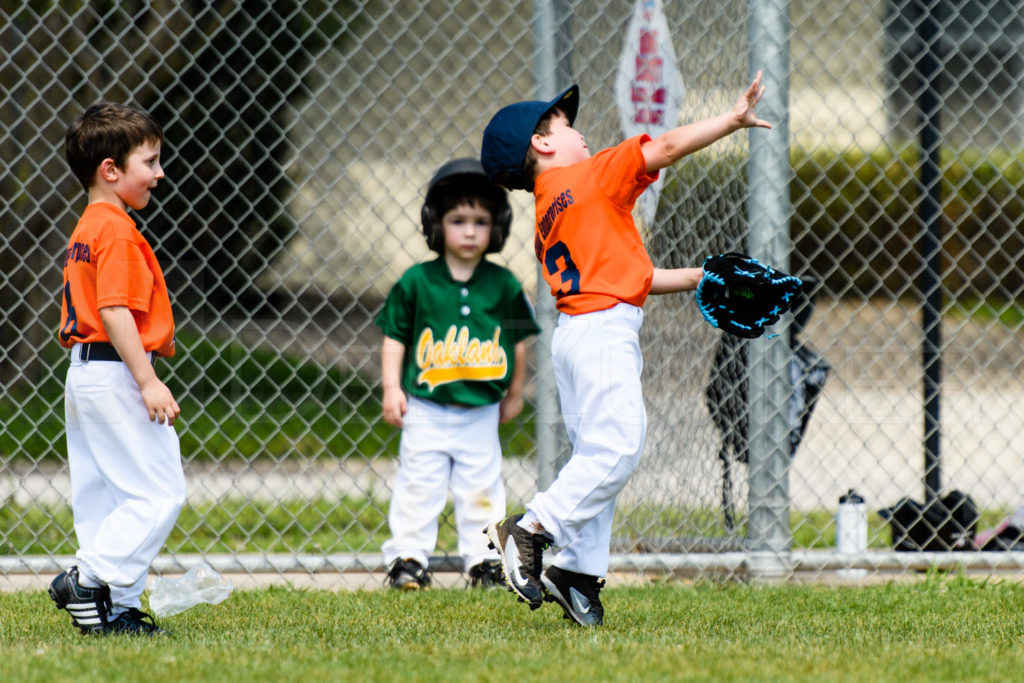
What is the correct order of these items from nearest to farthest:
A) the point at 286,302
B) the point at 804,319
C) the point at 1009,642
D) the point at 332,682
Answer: the point at 332,682 → the point at 1009,642 → the point at 804,319 → the point at 286,302

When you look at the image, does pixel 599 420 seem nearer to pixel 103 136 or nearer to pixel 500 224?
pixel 500 224

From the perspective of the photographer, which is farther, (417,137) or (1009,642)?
(417,137)

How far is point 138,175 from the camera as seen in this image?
2.85 metres

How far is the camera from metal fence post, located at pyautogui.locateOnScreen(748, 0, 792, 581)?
144 inches

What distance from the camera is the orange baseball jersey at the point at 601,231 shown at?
9.20 ft

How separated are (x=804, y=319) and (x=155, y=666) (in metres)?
2.82

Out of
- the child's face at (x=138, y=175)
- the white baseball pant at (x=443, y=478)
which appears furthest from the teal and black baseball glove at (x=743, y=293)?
the child's face at (x=138, y=175)

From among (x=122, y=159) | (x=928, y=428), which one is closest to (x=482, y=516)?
(x=122, y=159)

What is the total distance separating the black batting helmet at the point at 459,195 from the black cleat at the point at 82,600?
1.63 m

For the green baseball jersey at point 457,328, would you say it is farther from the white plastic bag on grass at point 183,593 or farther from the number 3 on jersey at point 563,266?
the white plastic bag on grass at point 183,593

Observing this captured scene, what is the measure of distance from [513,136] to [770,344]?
4.29 feet

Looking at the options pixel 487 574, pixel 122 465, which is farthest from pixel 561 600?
pixel 122 465

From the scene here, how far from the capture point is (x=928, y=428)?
4.39 m

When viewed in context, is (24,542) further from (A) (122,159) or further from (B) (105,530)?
(A) (122,159)
